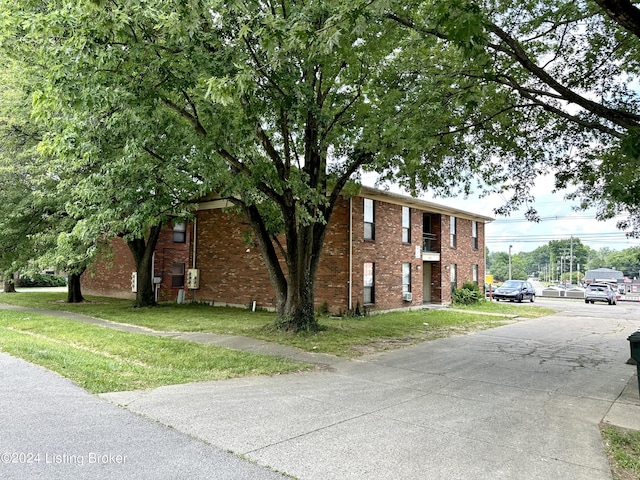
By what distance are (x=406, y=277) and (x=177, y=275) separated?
11727 mm

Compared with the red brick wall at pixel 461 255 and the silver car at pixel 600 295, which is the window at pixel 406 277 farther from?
the silver car at pixel 600 295

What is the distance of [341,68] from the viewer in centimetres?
1060

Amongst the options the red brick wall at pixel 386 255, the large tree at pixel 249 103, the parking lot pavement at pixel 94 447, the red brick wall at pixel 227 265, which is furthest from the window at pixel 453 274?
the parking lot pavement at pixel 94 447

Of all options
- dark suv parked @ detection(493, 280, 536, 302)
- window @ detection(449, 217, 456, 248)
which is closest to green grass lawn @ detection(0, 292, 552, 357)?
window @ detection(449, 217, 456, 248)

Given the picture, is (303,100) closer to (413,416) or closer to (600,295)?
(413,416)

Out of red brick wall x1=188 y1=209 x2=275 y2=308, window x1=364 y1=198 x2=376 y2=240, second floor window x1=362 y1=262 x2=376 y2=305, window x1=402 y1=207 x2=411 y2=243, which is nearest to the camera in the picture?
second floor window x1=362 y1=262 x2=376 y2=305

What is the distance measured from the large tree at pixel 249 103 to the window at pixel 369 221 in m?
4.53

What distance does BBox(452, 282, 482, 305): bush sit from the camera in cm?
2277

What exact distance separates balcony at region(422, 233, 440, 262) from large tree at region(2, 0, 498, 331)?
30.9ft

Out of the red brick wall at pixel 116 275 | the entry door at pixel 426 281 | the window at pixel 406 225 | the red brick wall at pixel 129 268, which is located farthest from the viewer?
the red brick wall at pixel 116 275

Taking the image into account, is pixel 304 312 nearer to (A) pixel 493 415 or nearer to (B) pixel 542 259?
(A) pixel 493 415

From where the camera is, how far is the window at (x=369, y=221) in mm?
17094

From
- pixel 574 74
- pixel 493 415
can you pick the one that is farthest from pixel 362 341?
pixel 574 74

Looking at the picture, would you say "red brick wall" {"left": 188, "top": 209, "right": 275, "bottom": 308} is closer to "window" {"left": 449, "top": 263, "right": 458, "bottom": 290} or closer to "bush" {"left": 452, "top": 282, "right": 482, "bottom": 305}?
"window" {"left": 449, "top": 263, "right": 458, "bottom": 290}
